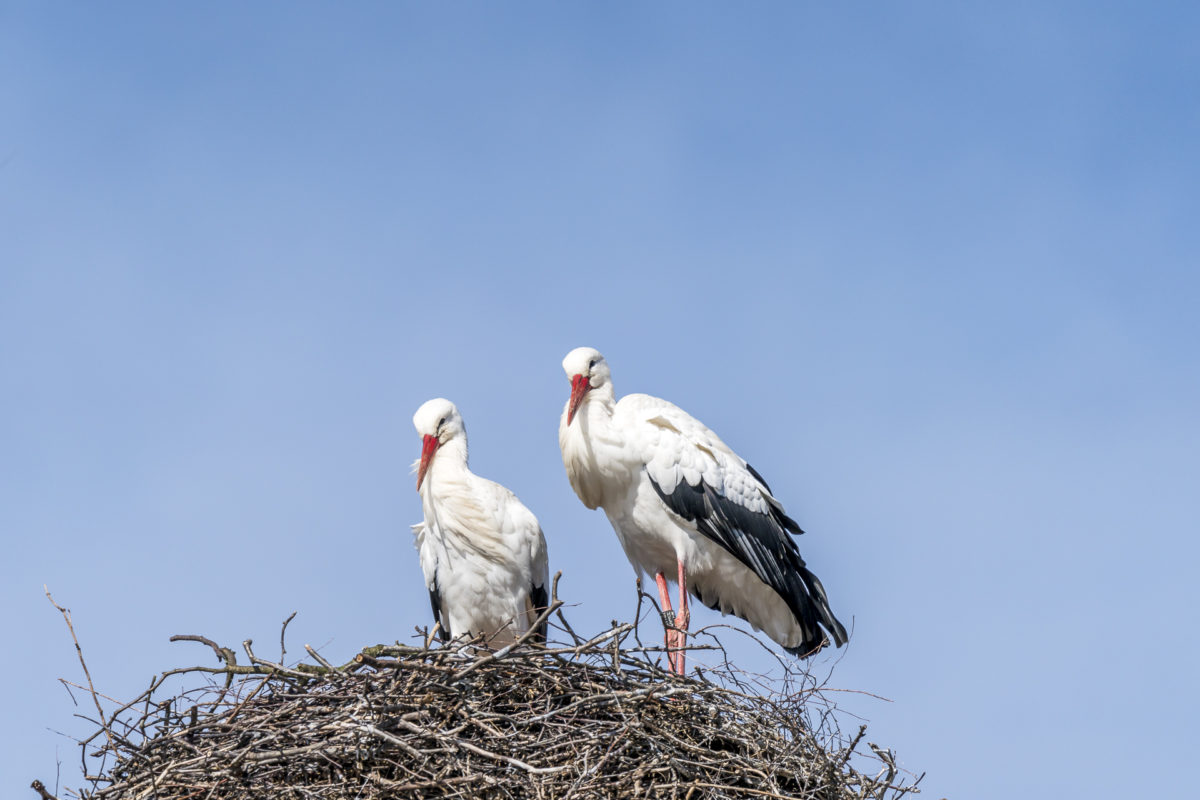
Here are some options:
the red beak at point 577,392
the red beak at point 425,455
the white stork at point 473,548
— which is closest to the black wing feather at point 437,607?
the white stork at point 473,548

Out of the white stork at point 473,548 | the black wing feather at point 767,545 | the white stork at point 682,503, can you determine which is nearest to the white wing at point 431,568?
the white stork at point 473,548

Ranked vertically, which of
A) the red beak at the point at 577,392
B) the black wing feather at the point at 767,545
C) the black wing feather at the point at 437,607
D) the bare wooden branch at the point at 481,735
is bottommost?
the bare wooden branch at the point at 481,735

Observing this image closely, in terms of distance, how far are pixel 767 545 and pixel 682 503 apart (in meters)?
0.52

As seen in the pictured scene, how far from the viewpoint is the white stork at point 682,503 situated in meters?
6.97

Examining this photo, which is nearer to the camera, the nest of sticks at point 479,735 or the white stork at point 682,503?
the nest of sticks at point 479,735

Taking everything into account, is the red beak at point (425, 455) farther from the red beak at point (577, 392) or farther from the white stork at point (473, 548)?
the red beak at point (577, 392)

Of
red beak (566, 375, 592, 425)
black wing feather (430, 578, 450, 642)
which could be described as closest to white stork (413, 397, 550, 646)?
black wing feather (430, 578, 450, 642)

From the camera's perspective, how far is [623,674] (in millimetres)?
5254

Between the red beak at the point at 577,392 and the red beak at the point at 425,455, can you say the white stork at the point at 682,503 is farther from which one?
the red beak at the point at 425,455

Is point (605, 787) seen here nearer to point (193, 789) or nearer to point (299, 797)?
point (299, 797)

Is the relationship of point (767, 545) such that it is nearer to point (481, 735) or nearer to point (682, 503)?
point (682, 503)

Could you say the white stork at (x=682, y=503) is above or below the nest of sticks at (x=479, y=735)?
above

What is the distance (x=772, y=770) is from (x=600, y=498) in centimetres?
227

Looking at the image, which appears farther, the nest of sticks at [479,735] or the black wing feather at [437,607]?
the black wing feather at [437,607]
